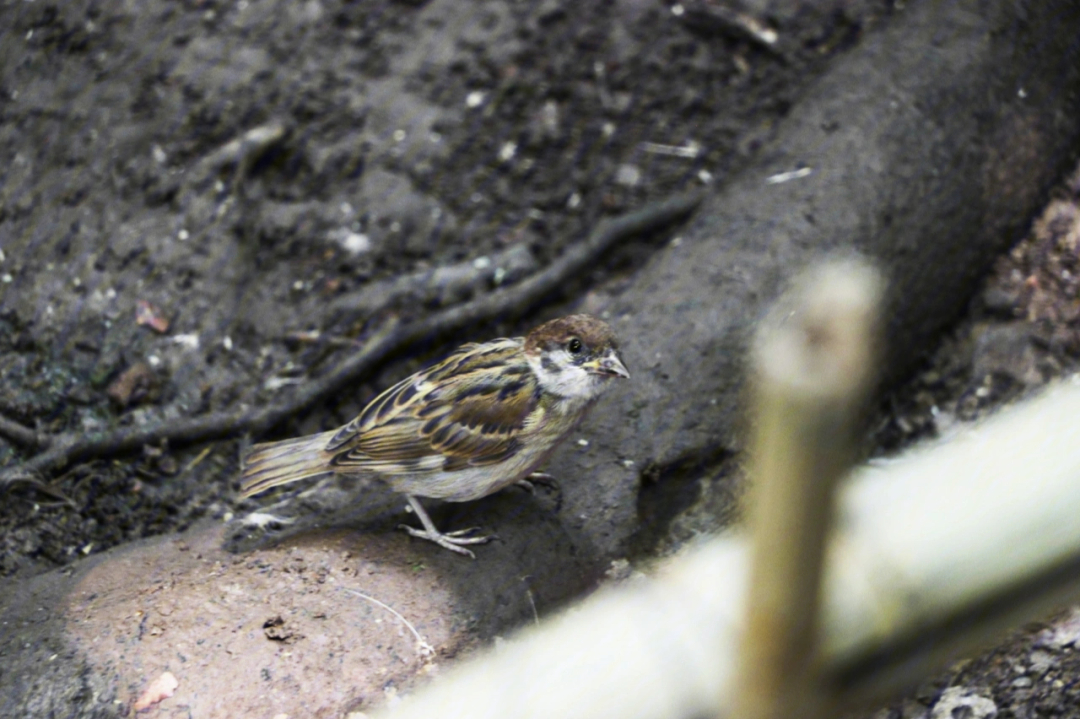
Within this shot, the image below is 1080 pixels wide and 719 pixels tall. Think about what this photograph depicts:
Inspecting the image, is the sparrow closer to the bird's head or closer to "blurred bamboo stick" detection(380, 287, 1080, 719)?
the bird's head

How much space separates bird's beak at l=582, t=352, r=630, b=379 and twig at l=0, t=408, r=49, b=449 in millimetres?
2393

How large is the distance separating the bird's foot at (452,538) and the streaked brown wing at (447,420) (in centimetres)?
23

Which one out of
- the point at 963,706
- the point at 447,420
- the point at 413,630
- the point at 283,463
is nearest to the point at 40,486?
the point at 283,463

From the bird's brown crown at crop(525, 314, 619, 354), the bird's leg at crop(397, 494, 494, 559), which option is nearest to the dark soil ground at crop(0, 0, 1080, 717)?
the bird's leg at crop(397, 494, 494, 559)

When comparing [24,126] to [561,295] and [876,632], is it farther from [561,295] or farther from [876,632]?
[876,632]

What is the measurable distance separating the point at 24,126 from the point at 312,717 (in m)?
3.48

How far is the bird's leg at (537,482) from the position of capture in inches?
147

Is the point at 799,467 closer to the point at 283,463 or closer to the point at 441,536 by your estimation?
the point at 441,536

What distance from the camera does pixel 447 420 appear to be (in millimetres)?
3631

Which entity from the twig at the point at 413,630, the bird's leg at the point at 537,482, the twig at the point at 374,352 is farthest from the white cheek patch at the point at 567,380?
the twig at the point at 374,352

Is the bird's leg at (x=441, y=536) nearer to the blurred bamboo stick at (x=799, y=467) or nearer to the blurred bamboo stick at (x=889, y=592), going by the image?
the blurred bamboo stick at (x=889, y=592)

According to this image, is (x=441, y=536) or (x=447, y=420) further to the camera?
(x=447, y=420)

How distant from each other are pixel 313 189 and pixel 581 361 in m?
2.21

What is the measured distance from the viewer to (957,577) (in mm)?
1126
